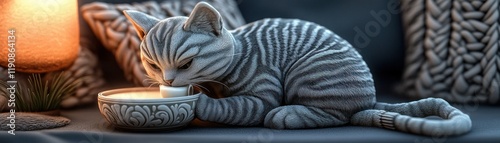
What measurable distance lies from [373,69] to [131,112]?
0.63m

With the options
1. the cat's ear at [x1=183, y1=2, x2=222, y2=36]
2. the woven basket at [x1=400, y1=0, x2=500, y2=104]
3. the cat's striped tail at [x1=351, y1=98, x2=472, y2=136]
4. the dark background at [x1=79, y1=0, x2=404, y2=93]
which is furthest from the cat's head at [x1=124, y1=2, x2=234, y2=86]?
the woven basket at [x1=400, y1=0, x2=500, y2=104]

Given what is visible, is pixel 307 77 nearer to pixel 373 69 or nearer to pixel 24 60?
pixel 373 69

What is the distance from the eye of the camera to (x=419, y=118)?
82 cm

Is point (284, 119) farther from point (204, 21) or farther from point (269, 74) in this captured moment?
point (204, 21)

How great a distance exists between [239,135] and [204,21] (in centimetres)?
18

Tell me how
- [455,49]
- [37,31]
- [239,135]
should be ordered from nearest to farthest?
[239,135] → [37,31] → [455,49]

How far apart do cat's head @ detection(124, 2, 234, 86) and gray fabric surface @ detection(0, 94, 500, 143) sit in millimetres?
92

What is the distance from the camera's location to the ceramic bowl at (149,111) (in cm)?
82

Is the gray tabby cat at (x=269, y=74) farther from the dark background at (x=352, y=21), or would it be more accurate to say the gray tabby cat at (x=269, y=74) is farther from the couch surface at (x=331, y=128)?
the dark background at (x=352, y=21)

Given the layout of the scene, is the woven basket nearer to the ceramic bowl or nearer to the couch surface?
the couch surface

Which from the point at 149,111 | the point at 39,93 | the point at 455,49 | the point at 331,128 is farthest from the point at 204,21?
the point at 455,49

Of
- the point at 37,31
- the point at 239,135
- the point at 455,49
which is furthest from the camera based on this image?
the point at 455,49

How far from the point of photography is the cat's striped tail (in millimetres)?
771

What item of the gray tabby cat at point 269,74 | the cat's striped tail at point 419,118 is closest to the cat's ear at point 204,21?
the gray tabby cat at point 269,74
